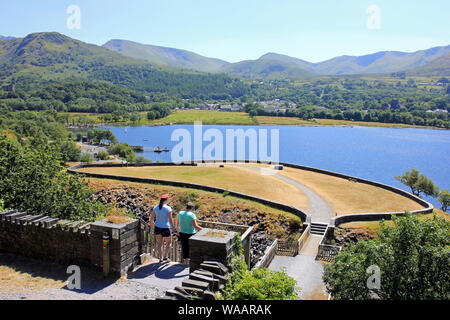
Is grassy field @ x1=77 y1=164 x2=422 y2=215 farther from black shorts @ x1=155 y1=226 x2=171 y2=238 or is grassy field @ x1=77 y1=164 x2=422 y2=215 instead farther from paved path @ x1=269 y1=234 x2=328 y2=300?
black shorts @ x1=155 y1=226 x2=171 y2=238

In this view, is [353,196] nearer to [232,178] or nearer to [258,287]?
[232,178]

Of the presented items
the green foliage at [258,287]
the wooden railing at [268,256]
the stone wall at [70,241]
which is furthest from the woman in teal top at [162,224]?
the wooden railing at [268,256]

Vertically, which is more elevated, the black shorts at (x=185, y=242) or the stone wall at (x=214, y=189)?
the black shorts at (x=185, y=242)

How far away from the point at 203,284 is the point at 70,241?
210 inches

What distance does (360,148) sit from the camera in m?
122

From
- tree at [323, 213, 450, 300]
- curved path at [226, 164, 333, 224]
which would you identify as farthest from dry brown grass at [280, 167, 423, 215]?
tree at [323, 213, 450, 300]

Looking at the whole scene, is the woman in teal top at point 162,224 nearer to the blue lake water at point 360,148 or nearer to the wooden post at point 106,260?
the wooden post at point 106,260

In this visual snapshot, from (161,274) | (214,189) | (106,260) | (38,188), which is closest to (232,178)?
(214,189)

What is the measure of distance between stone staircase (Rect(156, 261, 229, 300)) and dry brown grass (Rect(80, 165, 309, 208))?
72.4 feet

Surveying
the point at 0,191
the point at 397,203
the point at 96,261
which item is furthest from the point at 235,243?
the point at 397,203

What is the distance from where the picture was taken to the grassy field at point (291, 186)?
96.5 feet

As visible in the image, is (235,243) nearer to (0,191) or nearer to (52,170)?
(0,191)

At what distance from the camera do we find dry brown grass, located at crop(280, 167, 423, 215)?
1120 inches
